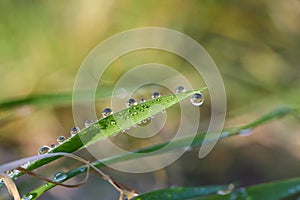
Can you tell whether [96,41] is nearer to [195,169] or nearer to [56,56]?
[56,56]

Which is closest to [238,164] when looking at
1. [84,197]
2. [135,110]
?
[84,197]

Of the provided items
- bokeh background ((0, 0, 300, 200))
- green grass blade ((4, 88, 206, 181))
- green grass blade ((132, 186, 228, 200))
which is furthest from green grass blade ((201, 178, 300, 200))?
bokeh background ((0, 0, 300, 200))

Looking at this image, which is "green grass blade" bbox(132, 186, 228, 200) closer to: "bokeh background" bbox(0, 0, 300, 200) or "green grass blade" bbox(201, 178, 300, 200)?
"green grass blade" bbox(201, 178, 300, 200)

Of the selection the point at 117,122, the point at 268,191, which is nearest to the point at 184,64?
the point at 268,191

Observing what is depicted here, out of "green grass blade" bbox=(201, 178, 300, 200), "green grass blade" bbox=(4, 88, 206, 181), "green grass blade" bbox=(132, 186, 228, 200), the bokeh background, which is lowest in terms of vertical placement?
"green grass blade" bbox=(201, 178, 300, 200)

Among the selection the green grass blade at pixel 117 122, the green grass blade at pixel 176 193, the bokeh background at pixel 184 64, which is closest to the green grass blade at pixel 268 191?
the green grass blade at pixel 176 193

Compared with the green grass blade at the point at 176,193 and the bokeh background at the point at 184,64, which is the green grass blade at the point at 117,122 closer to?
the green grass blade at the point at 176,193

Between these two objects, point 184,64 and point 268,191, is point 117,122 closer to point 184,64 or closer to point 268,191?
point 268,191
